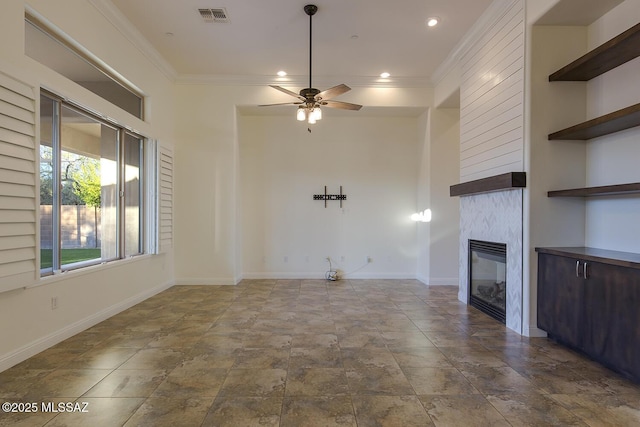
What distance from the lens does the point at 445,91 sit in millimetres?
5516

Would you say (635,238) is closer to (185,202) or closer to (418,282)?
(418,282)

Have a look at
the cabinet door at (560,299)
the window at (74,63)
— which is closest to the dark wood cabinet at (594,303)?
the cabinet door at (560,299)

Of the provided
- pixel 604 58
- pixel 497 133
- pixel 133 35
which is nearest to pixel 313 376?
pixel 497 133

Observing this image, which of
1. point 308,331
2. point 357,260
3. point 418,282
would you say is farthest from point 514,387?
point 357,260

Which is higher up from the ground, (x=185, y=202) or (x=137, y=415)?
(x=185, y=202)

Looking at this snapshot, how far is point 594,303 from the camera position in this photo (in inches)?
107

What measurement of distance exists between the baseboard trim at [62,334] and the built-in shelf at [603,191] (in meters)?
4.92

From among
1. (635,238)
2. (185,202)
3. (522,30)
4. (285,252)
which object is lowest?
(285,252)

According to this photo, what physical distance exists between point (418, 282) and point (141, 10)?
19.2ft

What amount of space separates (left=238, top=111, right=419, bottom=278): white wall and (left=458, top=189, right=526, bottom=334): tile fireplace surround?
80.2 inches

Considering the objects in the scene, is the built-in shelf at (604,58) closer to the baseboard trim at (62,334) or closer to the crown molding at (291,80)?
the crown molding at (291,80)

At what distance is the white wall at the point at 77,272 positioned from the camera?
2678mm

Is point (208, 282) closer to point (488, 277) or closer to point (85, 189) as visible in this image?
point (85, 189)

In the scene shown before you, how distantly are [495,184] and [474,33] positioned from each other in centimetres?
207
